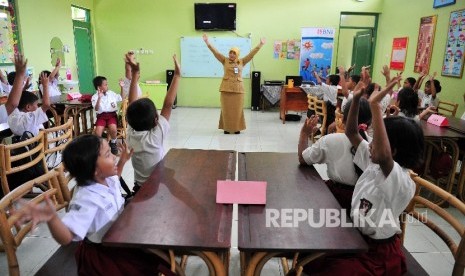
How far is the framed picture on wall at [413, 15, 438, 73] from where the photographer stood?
5.82 metres

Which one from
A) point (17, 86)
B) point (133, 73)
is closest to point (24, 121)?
point (17, 86)

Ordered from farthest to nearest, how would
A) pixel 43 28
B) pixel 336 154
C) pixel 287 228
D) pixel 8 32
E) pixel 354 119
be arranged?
pixel 43 28, pixel 8 32, pixel 336 154, pixel 354 119, pixel 287 228

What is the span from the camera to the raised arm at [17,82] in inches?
92.7

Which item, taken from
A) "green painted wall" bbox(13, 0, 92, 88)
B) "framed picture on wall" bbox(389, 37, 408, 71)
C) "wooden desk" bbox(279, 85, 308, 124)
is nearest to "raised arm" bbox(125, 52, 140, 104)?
"green painted wall" bbox(13, 0, 92, 88)

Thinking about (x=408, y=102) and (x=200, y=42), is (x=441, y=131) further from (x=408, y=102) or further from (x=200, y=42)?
(x=200, y=42)

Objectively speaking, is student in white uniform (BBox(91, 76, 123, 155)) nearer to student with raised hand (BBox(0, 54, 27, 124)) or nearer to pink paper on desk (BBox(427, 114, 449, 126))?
student with raised hand (BBox(0, 54, 27, 124))

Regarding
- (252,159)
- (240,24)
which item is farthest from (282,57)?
(252,159)

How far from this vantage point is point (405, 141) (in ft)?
4.37

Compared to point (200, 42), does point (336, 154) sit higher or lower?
lower

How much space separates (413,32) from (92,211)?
22.9 feet

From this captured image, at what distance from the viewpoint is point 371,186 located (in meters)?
1.38

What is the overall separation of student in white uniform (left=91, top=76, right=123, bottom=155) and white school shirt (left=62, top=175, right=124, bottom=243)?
3308 mm

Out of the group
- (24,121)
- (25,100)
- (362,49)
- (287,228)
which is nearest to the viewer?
(287,228)

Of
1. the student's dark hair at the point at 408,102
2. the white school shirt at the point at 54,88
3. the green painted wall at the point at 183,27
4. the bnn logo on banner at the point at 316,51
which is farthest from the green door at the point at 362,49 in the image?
the white school shirt at the point at 54,88
